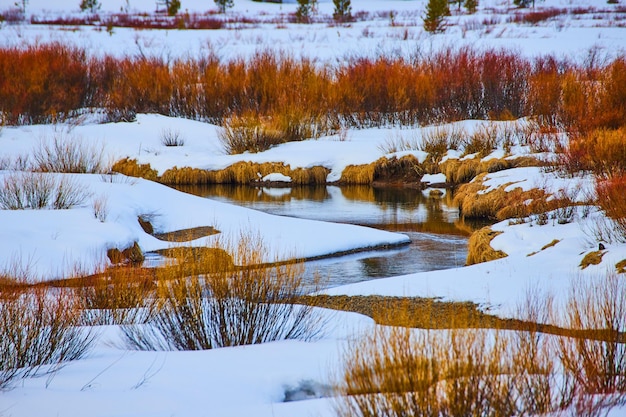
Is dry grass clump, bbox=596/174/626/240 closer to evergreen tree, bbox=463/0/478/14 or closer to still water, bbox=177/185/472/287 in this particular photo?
still water, bbox=177/185/472/287

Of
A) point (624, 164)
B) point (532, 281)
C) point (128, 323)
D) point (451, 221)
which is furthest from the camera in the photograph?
point (451, 221)

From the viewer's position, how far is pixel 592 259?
9.29 metres

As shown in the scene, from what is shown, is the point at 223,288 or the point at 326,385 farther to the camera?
the point at 223,288

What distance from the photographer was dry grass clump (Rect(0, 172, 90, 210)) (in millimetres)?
12500

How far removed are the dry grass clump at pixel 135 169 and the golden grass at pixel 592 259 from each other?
16.3 metres

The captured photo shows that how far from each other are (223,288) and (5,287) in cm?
194

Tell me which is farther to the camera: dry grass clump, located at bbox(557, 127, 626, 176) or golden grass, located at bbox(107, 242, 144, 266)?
dry grass clump, located at bbox(557, 127, 626, 176)

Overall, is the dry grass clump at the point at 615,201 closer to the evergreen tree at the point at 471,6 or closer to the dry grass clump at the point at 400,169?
the dry grass clump at the point at 400,169

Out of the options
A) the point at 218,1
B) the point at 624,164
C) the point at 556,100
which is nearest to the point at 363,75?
the point at 556,100

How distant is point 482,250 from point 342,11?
47660 mm

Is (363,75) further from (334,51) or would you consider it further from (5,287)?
(5,287)

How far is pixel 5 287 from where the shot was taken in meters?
6.46

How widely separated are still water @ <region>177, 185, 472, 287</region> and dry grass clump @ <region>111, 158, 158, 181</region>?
1640mm

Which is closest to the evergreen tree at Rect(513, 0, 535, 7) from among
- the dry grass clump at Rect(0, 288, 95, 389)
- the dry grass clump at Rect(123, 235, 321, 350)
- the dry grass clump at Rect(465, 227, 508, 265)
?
the dry grass clump at Rect(465, 227, 508, 265)
